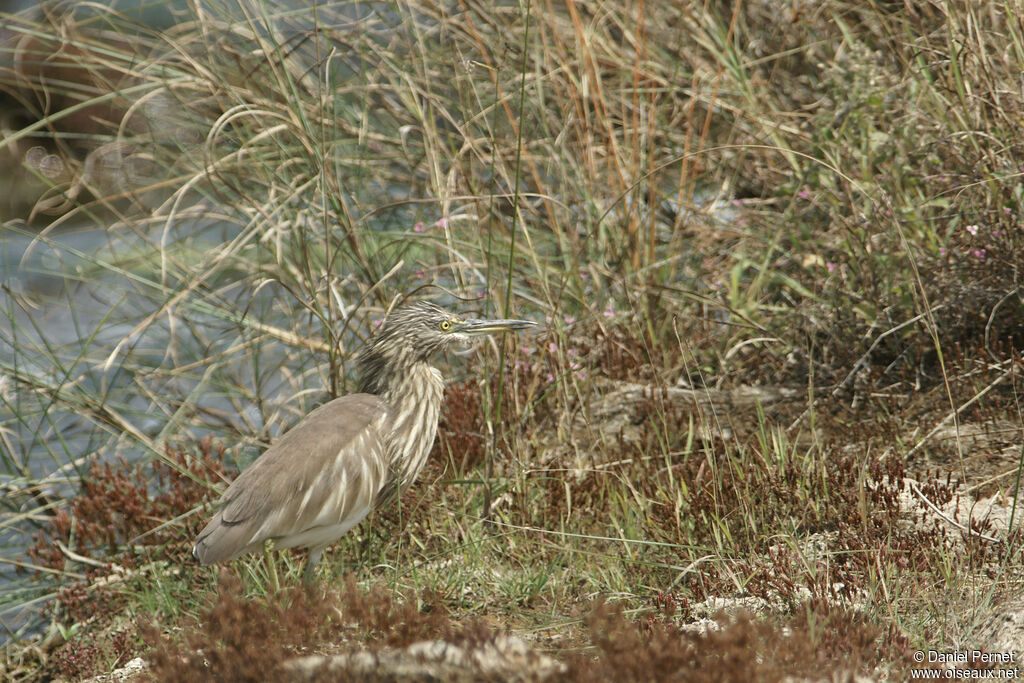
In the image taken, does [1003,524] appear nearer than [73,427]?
Yes

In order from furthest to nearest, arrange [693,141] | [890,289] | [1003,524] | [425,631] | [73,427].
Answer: [693,141], [73,427], [890,289], [1003,524], [425,631]

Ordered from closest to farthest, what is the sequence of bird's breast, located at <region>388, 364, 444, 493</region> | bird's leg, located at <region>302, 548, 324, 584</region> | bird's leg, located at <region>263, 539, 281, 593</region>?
1. bird's leg, located at <region>263, 539, 281, 593</region>
2. bird's leg, located at <region>302, 548, 324, 584</region>
3. bird's breast, located at <region>388, 364, 444, 493</region>

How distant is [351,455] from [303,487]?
0.24 m

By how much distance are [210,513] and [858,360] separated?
3035 mm

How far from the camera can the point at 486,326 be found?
4.80 meters

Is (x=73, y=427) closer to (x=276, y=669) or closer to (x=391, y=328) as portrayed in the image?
(x=391, y=328)

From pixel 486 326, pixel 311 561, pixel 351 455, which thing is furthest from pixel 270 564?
pixel 486 326

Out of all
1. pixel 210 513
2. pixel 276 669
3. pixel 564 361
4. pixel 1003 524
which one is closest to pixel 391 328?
pixel 564 361

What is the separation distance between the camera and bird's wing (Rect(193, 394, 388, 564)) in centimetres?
407

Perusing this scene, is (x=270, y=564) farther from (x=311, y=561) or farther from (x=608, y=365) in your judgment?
(x=608, y=365)

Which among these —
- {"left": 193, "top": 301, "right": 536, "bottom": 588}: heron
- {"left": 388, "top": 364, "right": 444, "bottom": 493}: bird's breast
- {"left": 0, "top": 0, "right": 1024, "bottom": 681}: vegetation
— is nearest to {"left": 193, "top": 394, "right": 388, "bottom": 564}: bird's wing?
{"left": 193, "top": 301, "right": 536, "bottom": 588}: heron

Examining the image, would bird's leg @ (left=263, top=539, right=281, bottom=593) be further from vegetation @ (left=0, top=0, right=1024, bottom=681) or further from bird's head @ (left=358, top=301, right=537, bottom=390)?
bird's head @ (left=358, top=301, right=537, bottom=390)

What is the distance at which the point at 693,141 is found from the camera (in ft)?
22.1

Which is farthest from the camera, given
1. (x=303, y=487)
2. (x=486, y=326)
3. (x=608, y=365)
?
(x=608, y=365)
